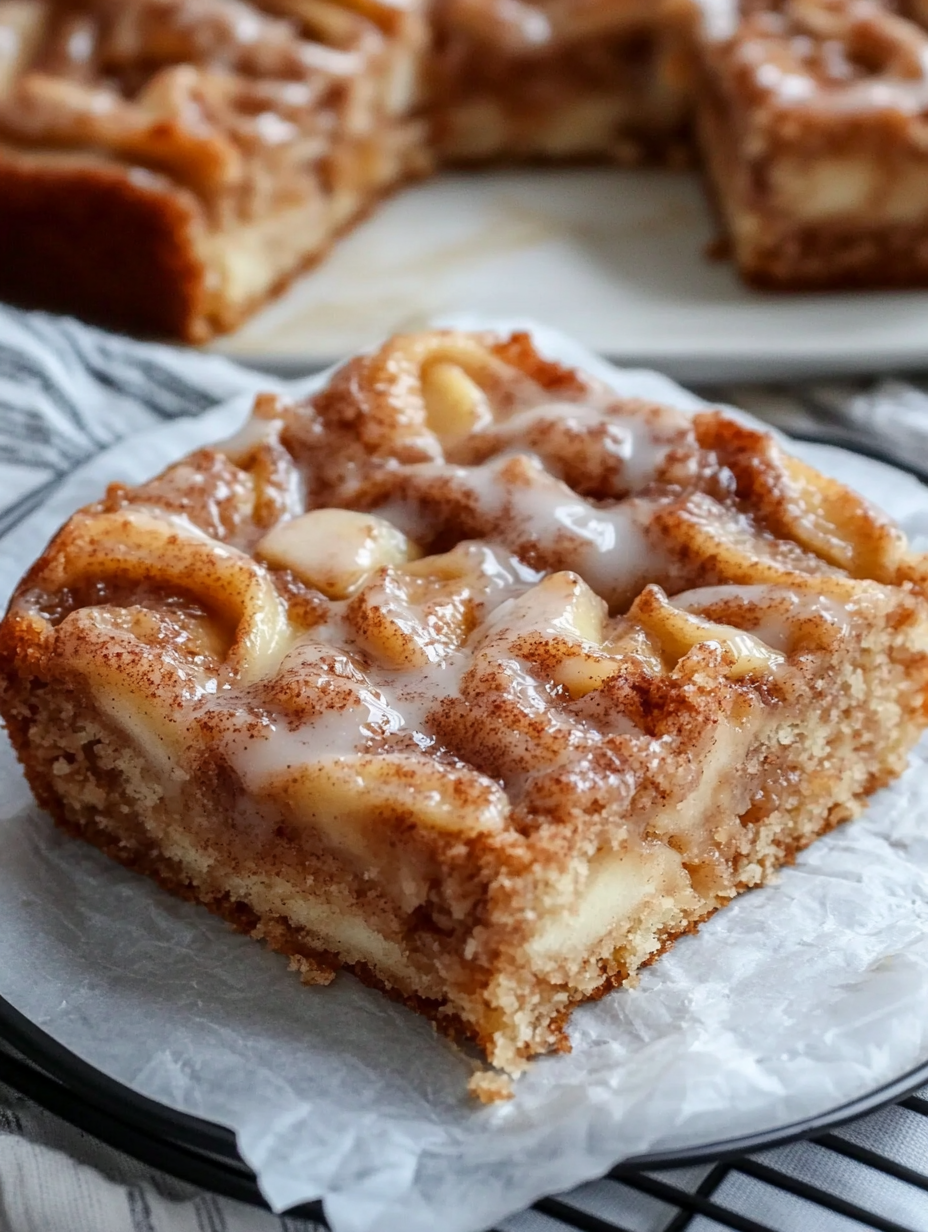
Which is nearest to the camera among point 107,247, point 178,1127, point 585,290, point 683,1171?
point 178,1127

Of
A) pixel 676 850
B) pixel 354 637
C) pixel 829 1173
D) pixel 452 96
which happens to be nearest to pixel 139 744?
pixel 354 637

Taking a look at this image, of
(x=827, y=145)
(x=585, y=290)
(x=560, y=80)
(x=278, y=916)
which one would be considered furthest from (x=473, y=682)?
(x=560, y=80)

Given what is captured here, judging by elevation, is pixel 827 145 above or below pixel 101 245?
above

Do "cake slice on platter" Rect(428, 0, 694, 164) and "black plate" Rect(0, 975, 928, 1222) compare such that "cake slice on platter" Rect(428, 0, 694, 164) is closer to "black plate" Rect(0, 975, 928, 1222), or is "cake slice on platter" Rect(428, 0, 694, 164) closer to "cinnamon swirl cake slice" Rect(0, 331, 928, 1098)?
"cinnamon swirl cake slice" Rect(0, 331, 928, 1098)

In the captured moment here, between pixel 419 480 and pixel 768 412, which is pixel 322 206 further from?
pixel 419 480

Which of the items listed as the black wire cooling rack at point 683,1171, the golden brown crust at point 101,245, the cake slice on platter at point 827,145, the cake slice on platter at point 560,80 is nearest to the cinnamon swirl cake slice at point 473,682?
the black wire cooling rack at point 683,1171

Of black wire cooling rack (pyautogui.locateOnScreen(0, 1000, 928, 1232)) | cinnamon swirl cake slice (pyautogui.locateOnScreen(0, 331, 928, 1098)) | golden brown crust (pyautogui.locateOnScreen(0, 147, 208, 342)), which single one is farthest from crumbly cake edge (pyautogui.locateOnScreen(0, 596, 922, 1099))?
golden brown crust (pyautogui.locateOnScreen(0, 147, 208, 342))

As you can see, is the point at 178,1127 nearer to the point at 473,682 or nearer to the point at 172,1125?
the point at 172,1125
